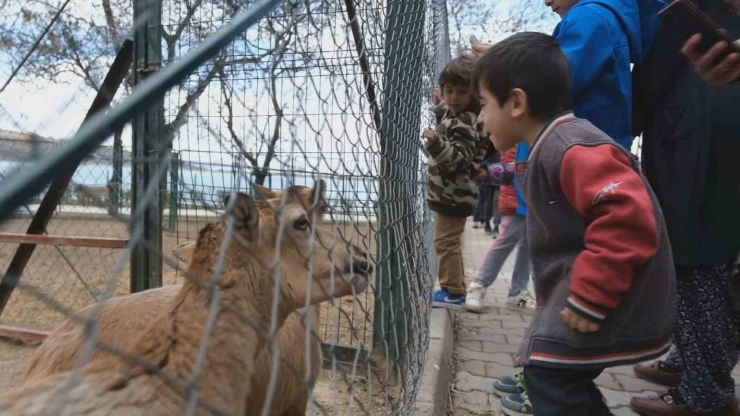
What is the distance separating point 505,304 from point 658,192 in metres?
Answer: 3.16

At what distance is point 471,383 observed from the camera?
3557 mm

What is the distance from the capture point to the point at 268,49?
2.24 m

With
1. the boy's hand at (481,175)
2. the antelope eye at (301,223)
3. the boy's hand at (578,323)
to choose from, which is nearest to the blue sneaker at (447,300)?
the boy's hand at (481,175)

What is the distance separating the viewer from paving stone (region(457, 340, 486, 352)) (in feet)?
13.9

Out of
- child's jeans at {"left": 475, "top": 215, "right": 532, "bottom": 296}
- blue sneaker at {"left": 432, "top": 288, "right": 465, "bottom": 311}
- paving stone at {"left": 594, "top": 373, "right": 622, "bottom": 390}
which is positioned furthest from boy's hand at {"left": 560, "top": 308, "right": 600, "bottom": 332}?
child's jeans at {"left": 475, "top": 215, "right": 532, "bottom": 296}

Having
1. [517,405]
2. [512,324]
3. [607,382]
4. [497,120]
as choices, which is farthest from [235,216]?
[512,324]

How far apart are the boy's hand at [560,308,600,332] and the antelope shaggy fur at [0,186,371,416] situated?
725 millimetres

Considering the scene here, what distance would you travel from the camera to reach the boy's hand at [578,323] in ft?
5.80

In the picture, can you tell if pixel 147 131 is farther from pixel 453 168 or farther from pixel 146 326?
pixel 453 168

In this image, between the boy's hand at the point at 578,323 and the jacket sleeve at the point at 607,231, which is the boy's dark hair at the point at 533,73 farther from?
the boy's hand at the point at 578,323

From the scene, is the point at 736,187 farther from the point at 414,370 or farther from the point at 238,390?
the point at 238,390

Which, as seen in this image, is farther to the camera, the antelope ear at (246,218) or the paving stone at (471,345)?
Result: the paving stone at (471,345)

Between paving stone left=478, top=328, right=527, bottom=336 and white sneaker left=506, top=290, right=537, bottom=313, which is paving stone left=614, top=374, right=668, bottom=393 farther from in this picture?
white sneaker left=506, top=290, right=537, bottom=313

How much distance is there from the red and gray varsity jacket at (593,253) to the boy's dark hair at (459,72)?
2028 millimetres
